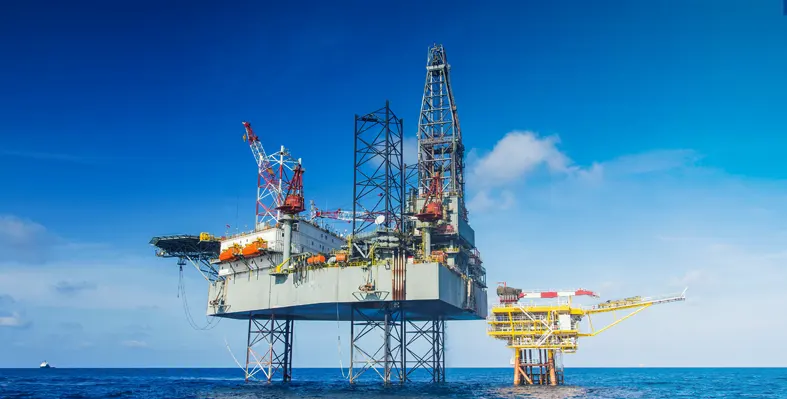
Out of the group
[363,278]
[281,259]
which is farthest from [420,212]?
[281,259]

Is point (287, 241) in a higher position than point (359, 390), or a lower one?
higher

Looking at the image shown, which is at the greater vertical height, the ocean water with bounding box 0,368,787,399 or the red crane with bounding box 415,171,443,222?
the red crane with bounding box 415,171,443,222

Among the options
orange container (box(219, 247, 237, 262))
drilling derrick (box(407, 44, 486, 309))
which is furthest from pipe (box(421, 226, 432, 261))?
orange container (box(219, 247, 237, 262))

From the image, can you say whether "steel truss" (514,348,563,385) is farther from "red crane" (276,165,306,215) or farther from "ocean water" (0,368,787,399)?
"red crane" (276,165,306,215)

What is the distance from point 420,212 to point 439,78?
619 inches

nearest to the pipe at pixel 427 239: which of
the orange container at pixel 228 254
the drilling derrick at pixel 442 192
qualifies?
the drilling derrick at pixel 442 192

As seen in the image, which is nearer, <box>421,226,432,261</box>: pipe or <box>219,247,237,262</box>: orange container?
<box>421,226,432,261</box>: pipe

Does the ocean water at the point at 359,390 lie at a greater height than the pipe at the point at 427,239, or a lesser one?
lesser

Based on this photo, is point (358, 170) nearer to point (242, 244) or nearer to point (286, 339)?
point (242, 244)

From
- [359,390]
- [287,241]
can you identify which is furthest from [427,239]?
[359,390]

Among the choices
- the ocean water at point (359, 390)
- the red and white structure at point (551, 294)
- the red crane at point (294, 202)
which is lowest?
the ocean water at point (359, 390)

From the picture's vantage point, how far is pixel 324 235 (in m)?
53.9

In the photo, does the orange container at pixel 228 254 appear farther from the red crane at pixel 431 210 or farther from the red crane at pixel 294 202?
the red crane at pixel 431 210

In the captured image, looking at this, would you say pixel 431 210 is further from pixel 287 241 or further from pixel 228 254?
pixel 228 254
